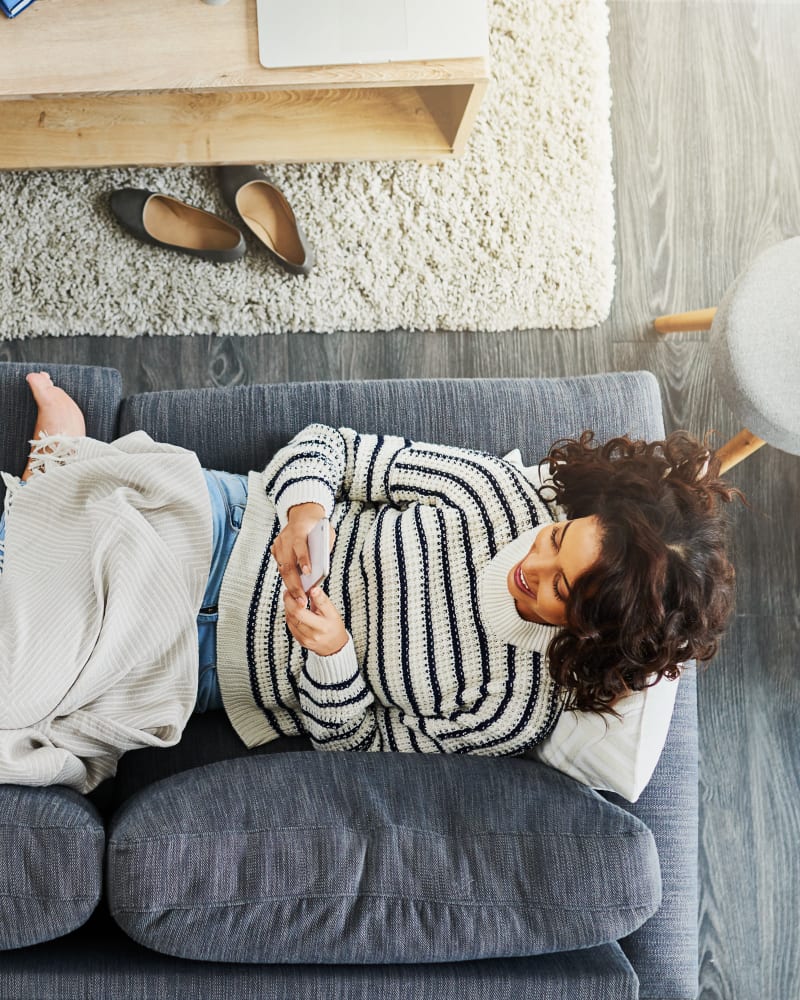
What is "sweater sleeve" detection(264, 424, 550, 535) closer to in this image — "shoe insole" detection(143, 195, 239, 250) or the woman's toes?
the woman's toes

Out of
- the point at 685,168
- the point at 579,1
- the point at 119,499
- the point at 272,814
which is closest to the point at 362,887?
the point at 272,814

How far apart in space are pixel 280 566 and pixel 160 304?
2.69 ft

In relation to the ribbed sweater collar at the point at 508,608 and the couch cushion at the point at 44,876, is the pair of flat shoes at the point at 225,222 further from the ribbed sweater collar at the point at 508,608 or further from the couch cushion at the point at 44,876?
the couch cushion at the point at 44,876

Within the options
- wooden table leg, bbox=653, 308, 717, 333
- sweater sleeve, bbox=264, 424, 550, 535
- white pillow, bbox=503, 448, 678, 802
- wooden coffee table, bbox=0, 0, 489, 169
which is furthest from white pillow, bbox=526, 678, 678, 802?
wooden coffee table, bbox=0, 0, 489, 169

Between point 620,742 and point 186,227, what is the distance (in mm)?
1316

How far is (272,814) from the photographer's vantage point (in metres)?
1.09

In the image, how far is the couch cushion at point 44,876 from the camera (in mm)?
1041

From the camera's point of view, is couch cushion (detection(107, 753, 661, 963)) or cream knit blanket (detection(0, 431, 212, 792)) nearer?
couch cushion (detection(107, 753, 661, 963))

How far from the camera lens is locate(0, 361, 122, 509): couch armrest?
138cm

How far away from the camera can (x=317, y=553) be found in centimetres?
117

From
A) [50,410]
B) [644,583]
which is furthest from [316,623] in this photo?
[50,410]

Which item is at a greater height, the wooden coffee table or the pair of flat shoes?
the wooden coffee table

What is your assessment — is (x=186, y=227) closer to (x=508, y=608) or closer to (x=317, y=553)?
(x=317, y=553)

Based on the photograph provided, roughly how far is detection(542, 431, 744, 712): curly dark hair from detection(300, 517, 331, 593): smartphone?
33 centimetres
